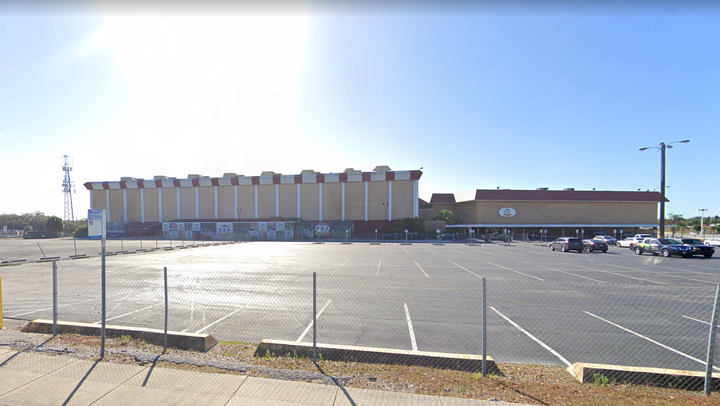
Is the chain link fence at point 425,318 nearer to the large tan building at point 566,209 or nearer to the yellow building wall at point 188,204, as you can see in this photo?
the large tan building at point 566,209

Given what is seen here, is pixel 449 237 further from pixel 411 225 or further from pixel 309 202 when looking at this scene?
pixel 309 202

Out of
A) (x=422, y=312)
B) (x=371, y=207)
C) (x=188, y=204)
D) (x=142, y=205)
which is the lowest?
(x=422, y=312)

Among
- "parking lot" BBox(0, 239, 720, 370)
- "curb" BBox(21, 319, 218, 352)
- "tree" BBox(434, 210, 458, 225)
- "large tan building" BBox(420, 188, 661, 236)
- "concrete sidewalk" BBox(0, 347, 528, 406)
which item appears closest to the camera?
"concrete sidewalk" BBox(0, 347, 528, 406)

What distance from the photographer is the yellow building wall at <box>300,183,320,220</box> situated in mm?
64562

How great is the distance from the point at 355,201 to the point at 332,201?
505 centimetres

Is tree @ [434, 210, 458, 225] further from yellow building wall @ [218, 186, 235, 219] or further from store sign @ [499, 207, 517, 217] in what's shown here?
yellow building wall @ [218, 186, 235, 219]

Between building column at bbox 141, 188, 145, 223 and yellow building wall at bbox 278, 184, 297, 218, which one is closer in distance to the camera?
yellow building wall at bbox 278, 184, 297, 218

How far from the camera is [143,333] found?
19.0 ft

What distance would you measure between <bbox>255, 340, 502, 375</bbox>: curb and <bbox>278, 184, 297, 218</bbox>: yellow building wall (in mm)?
61303

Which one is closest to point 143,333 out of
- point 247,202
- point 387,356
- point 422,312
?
point 387,356

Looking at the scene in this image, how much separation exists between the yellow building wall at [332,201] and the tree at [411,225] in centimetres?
1360

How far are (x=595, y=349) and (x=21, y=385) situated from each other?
9.63 meters

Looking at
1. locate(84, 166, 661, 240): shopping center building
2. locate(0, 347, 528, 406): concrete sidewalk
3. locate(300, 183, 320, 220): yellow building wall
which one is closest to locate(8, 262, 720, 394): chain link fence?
locate(0, 347, 528, 406): concrete sidewalk

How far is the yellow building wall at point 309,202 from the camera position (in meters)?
64.6
